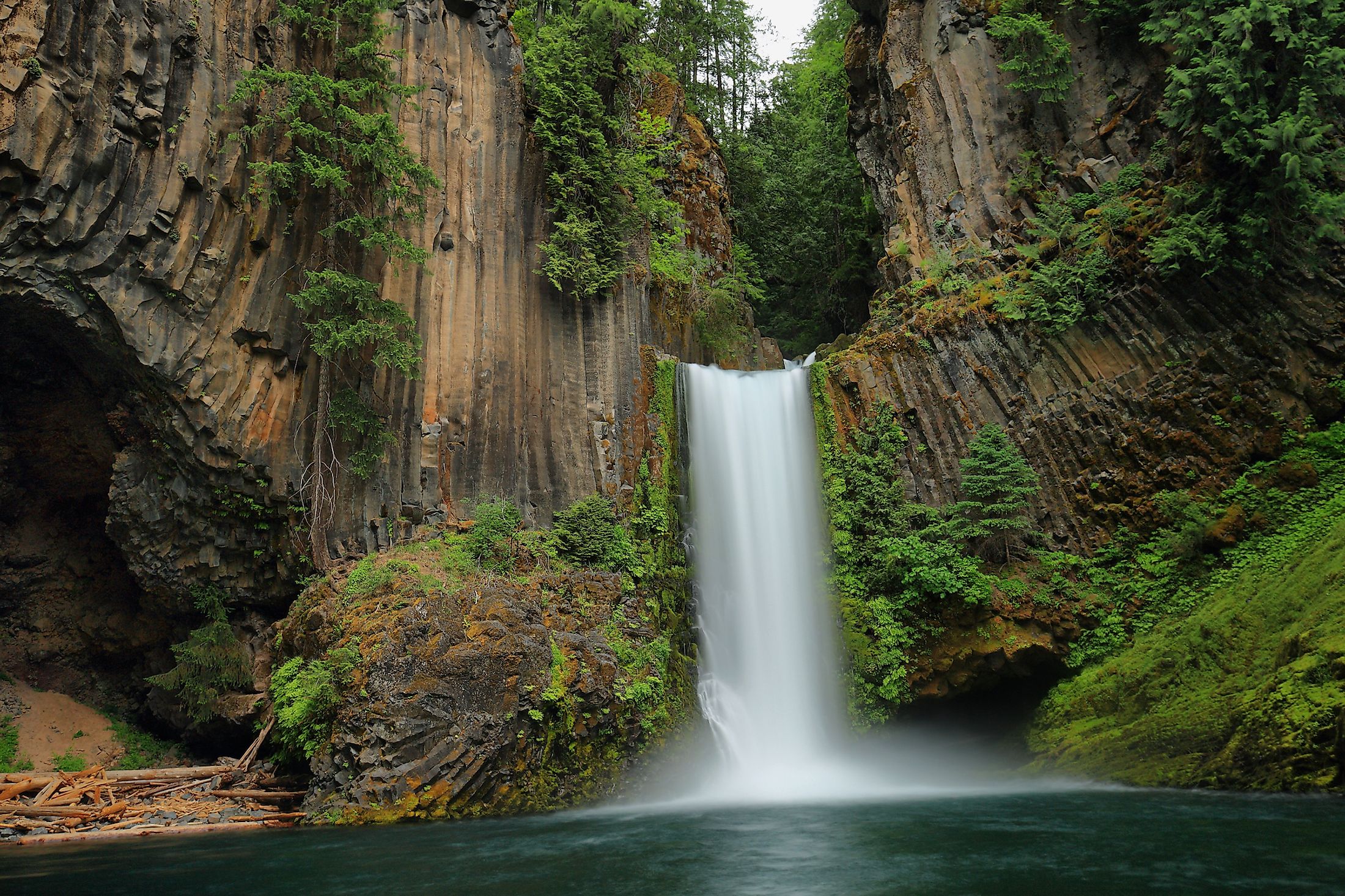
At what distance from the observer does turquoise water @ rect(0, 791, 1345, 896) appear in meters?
6.37

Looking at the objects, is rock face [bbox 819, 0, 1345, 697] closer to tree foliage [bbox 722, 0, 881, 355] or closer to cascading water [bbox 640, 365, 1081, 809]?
cascading water [bbox 640, 365, 1081, 809]

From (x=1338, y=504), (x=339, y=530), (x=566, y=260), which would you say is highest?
(x=566, y=260)

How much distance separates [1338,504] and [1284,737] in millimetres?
5543

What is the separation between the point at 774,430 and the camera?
18.7 m

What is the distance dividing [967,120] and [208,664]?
21.7 meters

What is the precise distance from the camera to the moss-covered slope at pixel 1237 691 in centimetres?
919

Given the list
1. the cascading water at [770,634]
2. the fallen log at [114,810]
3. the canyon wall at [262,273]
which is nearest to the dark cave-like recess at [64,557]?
the canyon wall at [262,273]

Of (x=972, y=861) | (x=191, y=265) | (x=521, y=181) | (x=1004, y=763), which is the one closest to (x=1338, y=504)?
(x=1004, y=763)

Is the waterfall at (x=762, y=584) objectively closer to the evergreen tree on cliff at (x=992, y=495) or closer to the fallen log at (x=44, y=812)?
the evergreen tree on cliff at (x=992, y=495)

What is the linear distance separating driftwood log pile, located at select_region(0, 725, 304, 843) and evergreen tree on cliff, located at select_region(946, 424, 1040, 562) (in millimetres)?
13054

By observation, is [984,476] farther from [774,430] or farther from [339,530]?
[339,530]

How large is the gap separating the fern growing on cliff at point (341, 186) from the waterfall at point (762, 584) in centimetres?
729

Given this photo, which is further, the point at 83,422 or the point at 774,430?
the point at 774,430

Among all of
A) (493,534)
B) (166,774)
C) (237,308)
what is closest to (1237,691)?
(493,534)
